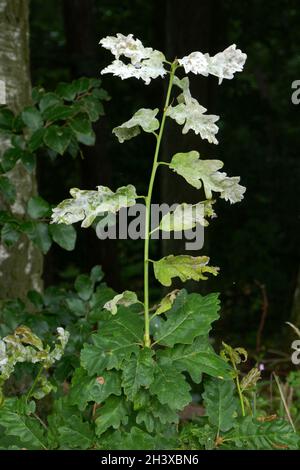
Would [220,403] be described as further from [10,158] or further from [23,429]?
[10,158]

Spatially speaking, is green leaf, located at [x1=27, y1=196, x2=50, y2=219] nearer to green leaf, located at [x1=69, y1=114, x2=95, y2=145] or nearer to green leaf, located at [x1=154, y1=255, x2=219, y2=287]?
green leaf, located at [x1=69, y1=114, x2=95, y2=145]

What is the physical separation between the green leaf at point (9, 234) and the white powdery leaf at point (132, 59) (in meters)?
0.98

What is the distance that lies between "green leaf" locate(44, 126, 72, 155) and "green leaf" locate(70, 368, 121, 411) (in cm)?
108

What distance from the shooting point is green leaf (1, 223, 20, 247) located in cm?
264

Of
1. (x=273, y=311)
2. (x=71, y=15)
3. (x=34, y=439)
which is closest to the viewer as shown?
(x=34, y=439)

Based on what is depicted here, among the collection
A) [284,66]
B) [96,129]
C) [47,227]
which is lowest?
[47,227]

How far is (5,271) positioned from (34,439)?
54.5 inches

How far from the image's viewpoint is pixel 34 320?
9.20ft

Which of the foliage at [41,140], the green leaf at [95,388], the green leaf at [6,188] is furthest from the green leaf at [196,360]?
the green leaf at [6,188]

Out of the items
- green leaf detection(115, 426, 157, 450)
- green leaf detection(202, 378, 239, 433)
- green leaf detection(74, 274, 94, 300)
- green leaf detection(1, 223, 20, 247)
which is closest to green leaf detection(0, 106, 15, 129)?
green leaf detection(1, 223, 20, 247)

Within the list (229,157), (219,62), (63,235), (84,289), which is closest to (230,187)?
(219,62)
